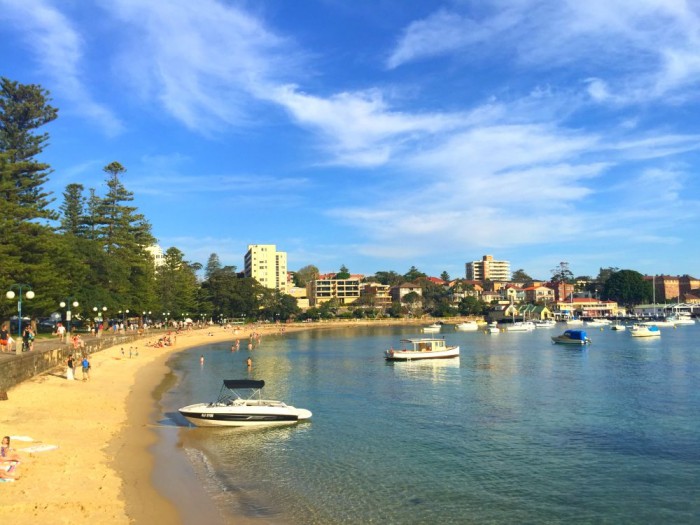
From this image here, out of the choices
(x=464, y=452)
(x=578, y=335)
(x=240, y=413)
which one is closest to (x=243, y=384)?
(x=240, y=413)

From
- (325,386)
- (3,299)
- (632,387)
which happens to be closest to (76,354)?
(3,299)

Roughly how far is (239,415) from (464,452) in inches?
399

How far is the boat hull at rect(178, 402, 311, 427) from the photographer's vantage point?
25.0 metres

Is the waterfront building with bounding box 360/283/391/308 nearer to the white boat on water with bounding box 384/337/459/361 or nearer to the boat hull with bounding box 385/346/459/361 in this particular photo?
the white boat on water with bounding box 384/337/459/361

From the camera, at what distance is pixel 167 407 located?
3022 centimetres

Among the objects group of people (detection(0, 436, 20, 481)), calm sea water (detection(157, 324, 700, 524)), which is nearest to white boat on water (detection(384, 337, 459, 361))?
calm sea water (detection(157, 324, 700, 524))

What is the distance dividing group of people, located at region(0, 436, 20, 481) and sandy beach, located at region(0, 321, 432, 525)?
29 cm

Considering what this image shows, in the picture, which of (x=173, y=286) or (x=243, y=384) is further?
(x=173, y=286)

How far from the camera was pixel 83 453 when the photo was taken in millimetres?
18234

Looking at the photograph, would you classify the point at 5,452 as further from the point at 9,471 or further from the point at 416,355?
the point at 416,355

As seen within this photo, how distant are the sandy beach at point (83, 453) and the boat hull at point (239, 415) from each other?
6.74 feet

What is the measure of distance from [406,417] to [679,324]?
14966 centimetres

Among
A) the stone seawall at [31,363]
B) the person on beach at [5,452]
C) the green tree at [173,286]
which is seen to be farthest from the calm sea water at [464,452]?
the green tree at [173,286]

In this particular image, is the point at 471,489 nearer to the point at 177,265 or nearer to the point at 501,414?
the point at 501,414
